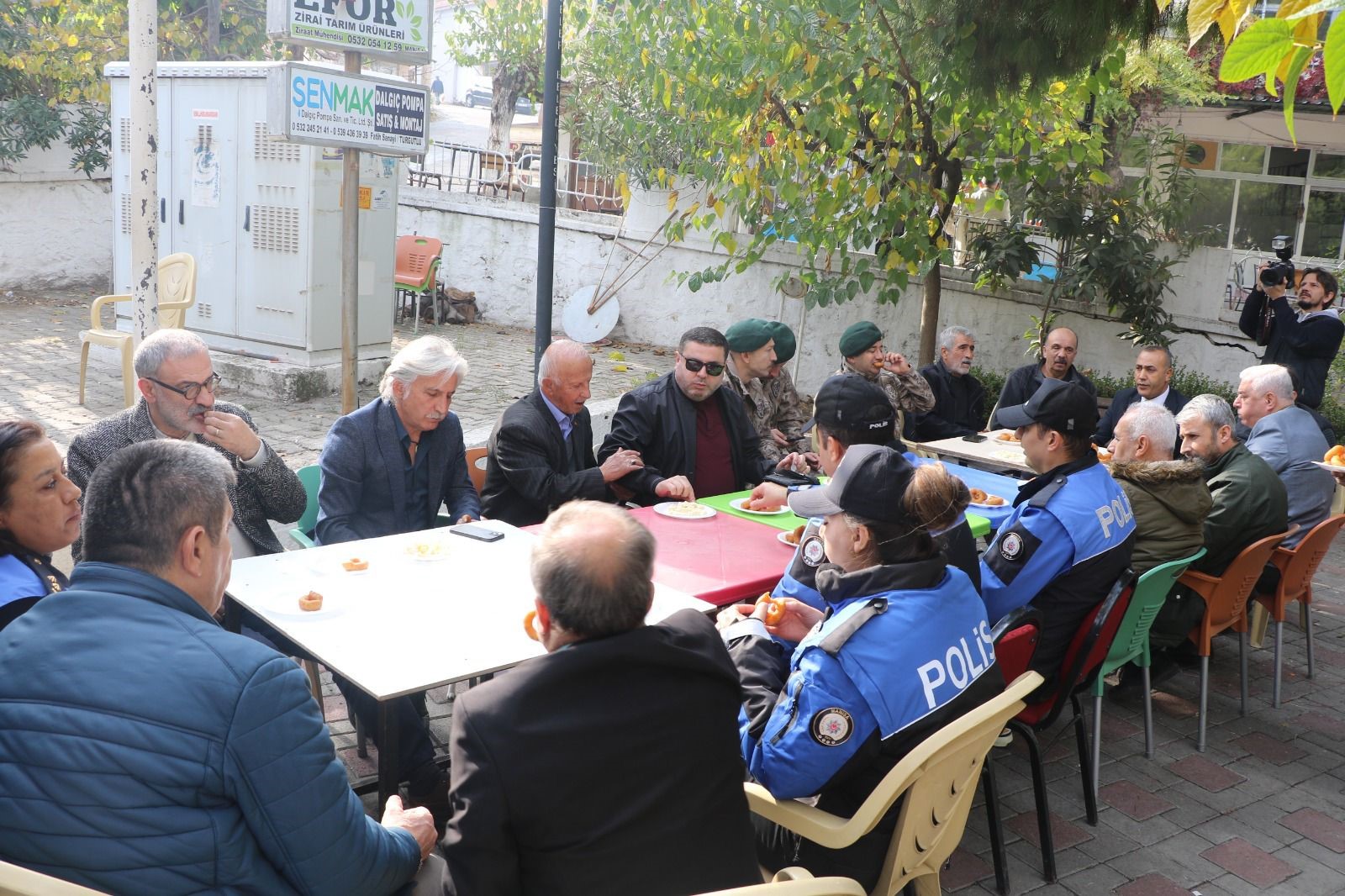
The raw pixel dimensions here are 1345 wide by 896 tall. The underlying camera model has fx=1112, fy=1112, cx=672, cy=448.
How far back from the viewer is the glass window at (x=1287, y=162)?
53.6 ft

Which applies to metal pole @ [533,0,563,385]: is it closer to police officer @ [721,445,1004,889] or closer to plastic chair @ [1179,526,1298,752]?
plastic chair @ [1179,526,1298,752]

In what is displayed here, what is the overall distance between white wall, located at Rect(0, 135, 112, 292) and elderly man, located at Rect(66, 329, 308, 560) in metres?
12.3

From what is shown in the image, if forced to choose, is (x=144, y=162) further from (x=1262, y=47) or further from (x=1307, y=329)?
(x=1307, y=329)

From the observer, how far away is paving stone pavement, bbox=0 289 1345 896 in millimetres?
3783

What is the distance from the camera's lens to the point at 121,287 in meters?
10.8

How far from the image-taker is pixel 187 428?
3.93m

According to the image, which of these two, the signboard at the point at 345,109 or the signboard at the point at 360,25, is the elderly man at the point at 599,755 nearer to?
the signboard at the point at 345,109

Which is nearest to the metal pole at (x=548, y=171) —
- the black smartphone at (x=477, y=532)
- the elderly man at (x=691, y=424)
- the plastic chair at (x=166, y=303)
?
the elderly man at (x=691, y=424)

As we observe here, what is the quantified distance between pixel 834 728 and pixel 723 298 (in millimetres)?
11023

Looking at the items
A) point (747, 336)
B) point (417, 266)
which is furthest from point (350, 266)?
point (417, 266)

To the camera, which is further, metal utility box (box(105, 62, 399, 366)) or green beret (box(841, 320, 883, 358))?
metal utility box (box(105, 62, 399, 366))

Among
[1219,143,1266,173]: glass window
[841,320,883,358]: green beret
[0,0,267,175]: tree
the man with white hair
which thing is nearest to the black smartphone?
[841,320,883,358]: green beret

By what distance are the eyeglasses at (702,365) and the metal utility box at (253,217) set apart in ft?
17.0

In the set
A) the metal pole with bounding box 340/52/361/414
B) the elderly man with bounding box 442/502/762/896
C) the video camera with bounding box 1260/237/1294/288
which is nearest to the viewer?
the elderly man with bounding box 442/502/762/896
